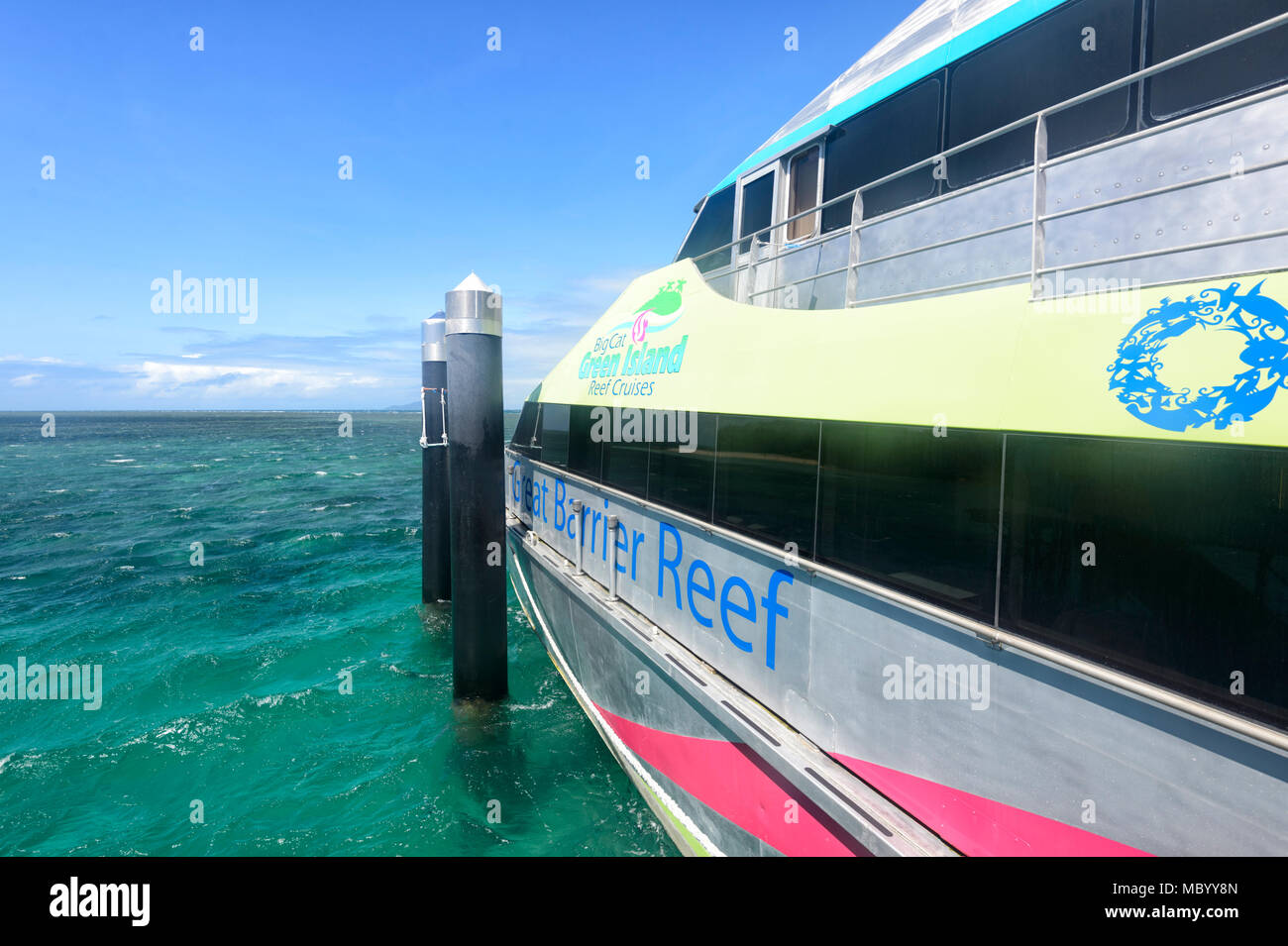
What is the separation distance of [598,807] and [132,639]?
336 inches

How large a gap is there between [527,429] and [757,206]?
4637 millimetres

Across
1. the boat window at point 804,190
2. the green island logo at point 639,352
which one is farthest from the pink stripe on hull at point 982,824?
the boat window at point 804,190

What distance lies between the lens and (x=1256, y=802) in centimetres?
208

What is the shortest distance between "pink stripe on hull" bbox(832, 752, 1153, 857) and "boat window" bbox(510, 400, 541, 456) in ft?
22.5

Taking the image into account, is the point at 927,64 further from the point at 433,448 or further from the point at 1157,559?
the point at 433,448

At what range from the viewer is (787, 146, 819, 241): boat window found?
20.4ft

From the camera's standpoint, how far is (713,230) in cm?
790

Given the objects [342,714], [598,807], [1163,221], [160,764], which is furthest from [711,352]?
[160,764]

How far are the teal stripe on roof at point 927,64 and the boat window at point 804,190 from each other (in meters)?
0.19

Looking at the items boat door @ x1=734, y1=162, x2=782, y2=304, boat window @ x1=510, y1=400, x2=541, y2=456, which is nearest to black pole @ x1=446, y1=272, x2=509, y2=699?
boat window @ x1=510, y1=400, x2=541, y2=456

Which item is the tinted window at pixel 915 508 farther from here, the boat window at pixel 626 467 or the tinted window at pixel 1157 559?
the boat window at pixel 626 467

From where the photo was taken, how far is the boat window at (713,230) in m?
7.58

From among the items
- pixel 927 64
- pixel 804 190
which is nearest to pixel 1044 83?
pixel 927 64

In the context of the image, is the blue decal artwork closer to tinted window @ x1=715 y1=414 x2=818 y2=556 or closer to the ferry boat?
the ferry boat
